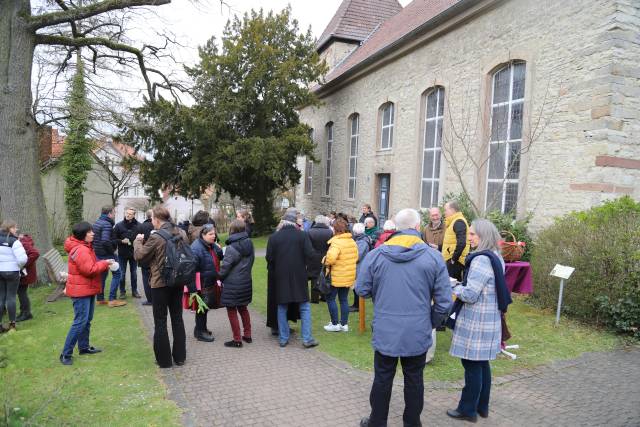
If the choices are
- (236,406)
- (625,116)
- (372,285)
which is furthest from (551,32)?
(236,406)

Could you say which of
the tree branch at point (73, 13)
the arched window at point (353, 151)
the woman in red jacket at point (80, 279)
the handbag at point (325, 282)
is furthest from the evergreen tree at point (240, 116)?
the woman in red jacket at point (80, 279)

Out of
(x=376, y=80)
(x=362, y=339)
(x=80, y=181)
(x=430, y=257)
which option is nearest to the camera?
(x=430, y=257)

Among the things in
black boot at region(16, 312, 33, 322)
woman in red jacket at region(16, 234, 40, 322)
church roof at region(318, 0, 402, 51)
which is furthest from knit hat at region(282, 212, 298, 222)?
church roof at region(318, 0, 402, 51)

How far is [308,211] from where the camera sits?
85.3 feet

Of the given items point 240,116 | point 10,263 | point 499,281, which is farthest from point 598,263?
point 240,116

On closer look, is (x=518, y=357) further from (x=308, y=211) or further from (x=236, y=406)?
(x=308, y=211)

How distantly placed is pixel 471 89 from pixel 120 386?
11.0 meters

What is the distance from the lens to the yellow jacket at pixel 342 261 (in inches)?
255

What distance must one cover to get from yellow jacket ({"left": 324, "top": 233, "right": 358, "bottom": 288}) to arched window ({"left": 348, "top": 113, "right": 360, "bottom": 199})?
13.1 metres

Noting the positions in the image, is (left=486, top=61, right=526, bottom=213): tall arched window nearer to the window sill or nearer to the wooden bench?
the window sill

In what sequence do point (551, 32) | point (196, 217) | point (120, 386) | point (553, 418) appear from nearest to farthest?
point (553, 418), point (120, 386), point (196, 217), point (551, 32)

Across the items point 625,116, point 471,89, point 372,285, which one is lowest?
point 372,285

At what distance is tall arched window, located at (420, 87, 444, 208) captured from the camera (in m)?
13.8

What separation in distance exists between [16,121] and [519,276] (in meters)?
10.2
